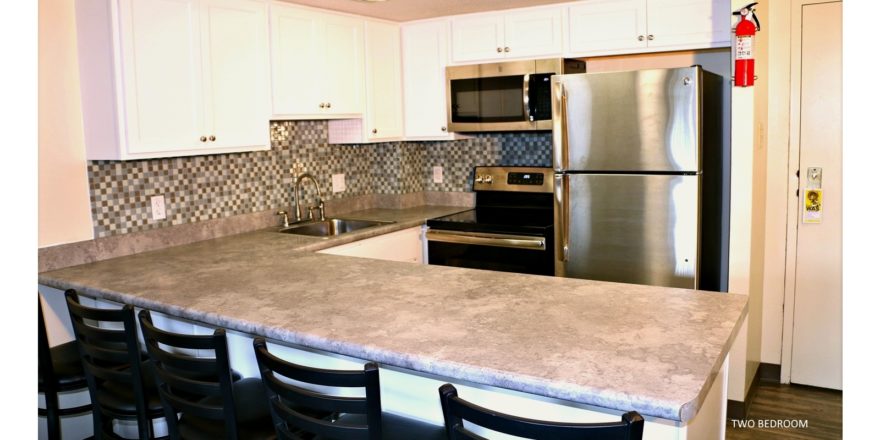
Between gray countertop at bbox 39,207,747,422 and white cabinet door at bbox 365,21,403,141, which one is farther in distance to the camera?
white cabinet door at bbox 365,21,403,141

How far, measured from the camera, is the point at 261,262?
2.93m

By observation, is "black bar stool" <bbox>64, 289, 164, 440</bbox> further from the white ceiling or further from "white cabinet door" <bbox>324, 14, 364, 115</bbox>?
the white ceiling

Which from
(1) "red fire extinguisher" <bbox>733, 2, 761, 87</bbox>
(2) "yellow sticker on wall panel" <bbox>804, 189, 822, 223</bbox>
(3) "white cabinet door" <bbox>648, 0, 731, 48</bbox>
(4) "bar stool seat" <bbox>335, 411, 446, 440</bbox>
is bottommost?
(4) "bar stool seat" <bbox>335, 411, 446, 440</bbox>

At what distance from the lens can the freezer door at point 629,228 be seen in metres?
3.28

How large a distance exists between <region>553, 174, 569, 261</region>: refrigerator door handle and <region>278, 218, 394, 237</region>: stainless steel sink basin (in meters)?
1.05

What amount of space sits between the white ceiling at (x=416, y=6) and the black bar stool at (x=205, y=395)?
7.43 feet

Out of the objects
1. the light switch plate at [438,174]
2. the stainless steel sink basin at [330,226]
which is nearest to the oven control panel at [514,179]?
the light switch plate at [438,174]

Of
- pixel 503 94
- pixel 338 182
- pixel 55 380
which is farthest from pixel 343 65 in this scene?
pixel 55 380

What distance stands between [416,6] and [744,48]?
1.76m

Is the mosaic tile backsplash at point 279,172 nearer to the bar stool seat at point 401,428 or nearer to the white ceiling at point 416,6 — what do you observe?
the white ceiling at point 416,6

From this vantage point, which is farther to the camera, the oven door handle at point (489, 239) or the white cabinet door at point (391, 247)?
the oven door handle at point (489, 239)

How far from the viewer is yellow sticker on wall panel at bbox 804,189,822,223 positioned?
12.2 feet

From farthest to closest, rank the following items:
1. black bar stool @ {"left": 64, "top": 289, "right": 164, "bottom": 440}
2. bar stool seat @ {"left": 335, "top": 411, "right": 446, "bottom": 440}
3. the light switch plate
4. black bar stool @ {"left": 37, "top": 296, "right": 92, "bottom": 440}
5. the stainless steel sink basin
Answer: the light switch plate, the stainless steel sink basin, black bar stool @ {"left": 37, "top": 296, "right": 92, "bottom": 440}, black bar stool @ {"left": 64, "top": 289, "right": 164, "bottom": 440}, bar stool seat @ {"left": 335, "top": 411, "right": 446, "bottom": 440}

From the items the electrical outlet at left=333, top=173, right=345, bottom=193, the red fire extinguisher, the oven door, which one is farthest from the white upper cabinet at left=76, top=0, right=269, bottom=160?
the red fire extinguisher
